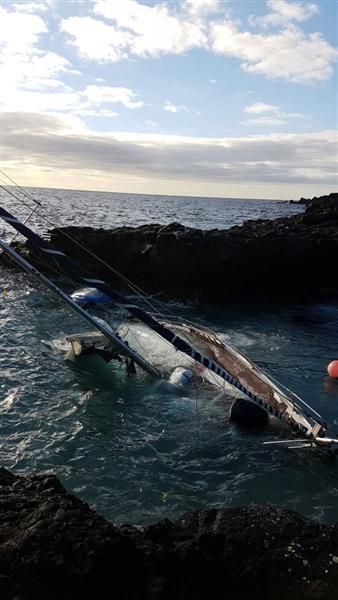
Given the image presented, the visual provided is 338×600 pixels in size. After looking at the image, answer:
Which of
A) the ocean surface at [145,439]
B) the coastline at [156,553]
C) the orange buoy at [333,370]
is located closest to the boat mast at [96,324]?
the ocean surface at [145,439]

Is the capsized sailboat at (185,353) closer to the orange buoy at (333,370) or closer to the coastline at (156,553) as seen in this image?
the orange buoy at (333,370)

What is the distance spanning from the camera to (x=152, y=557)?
5.36 metres

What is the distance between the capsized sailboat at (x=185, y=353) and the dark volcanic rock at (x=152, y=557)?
15.4 ft

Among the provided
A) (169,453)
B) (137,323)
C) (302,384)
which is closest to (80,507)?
(169,453)

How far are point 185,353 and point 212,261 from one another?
14.3m

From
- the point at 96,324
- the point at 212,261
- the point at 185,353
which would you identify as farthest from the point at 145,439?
the point at 212,261

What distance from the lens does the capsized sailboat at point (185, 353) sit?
11578 millimetres

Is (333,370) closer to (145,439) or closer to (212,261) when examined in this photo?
(145,439)

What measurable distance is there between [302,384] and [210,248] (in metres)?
13.7

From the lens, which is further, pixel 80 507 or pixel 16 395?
pixel 16 395

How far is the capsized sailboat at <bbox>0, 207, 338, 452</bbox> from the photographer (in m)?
11.6

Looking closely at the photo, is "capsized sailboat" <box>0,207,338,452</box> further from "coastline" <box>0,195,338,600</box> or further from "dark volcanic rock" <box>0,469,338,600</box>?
"dark volcanic rock" <box>0,469,338,600</box>

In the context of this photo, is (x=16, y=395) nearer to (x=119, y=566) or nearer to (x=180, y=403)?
(x=180, y=403)

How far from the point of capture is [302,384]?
49.3ft
